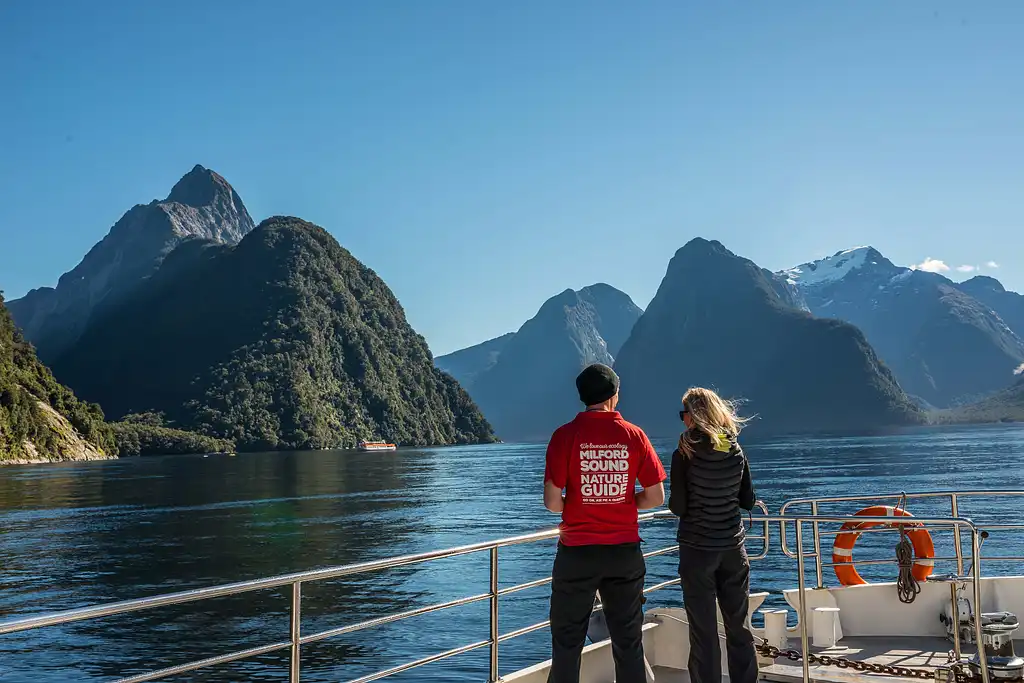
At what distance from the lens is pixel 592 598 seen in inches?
171

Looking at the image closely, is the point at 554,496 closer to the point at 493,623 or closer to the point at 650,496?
the point at 650,496

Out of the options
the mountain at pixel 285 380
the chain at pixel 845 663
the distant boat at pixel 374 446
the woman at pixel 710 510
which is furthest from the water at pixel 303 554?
the distant boat at pixel 374 446

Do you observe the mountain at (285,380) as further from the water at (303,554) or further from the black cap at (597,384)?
the black cap at (597,384)

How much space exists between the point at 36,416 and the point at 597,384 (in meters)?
130

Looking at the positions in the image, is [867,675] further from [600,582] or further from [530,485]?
[530,485]

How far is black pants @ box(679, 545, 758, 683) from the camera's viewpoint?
4.81m

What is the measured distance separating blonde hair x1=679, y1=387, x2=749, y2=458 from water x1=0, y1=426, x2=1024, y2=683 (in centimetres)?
1394

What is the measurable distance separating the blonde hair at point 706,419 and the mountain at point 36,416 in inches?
4748

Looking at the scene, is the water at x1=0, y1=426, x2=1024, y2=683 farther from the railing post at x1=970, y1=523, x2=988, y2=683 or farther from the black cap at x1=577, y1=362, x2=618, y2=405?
the black cap at x1=577, y1=362, x2=618, y2=405

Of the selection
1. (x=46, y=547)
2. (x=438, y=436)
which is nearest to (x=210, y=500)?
(x=46, y=547)

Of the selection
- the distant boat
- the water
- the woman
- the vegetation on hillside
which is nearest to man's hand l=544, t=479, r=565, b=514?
the woman

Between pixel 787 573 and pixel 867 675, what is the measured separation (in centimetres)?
2435

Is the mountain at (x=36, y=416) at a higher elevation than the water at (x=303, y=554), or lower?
higher

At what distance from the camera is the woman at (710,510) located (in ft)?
15.6
